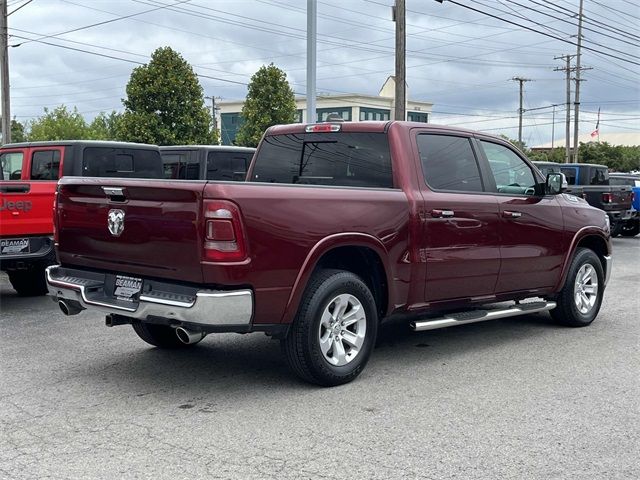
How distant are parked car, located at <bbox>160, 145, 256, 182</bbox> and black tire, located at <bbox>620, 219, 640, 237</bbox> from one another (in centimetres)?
1175

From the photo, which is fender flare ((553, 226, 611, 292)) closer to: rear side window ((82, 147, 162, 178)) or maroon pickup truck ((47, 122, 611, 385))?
maroon pickup truck ((47, 122, 611, 385))

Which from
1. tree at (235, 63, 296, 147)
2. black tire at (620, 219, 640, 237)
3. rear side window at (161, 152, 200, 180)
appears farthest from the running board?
tree at (235, 63, 296, 147)

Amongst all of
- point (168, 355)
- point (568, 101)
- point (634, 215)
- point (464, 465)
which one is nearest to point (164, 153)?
point (168, 355)

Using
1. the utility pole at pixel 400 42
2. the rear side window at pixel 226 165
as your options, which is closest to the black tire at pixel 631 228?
the utility pole at pixel 400 42

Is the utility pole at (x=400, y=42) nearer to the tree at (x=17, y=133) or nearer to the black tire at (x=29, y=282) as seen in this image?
the black tire at (x=29, y=282)

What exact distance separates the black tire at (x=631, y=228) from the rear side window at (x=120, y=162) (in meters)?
14.1

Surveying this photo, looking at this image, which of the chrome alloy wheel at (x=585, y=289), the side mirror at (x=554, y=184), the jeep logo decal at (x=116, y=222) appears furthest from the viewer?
the chrome alloy wheel at (x=585, y=289)

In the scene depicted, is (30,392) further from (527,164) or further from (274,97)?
(274,97)

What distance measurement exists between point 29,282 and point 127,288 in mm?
5118

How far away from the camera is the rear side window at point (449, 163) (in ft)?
20.8

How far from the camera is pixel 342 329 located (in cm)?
555

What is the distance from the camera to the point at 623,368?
245 inches

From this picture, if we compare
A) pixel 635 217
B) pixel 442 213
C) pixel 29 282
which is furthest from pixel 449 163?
pixel 635 217

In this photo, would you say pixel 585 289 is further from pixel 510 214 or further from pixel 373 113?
A: pixel 373 113
